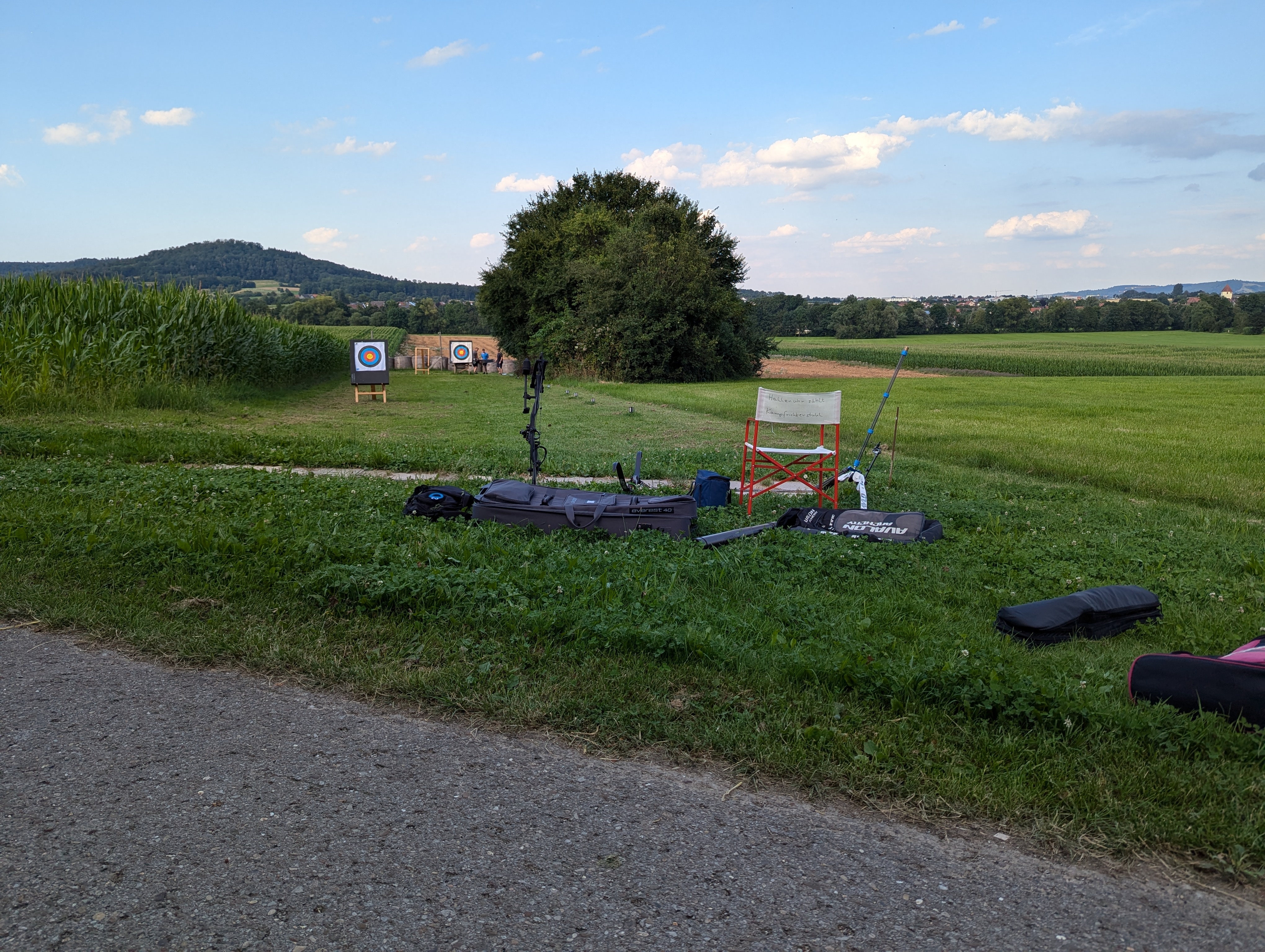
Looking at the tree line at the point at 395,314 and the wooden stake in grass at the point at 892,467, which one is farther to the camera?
the tree line at the point at 395,314

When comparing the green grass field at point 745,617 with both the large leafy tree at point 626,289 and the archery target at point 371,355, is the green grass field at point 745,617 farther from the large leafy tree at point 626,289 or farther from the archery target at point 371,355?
the large leafy tree at point 626,289

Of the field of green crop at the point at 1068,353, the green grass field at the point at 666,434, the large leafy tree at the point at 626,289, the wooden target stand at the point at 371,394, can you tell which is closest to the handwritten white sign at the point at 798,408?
the green grass field at the point at 666,434

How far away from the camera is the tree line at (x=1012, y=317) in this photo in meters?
65.8

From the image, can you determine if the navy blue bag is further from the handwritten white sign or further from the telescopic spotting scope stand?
the telescopic spotting scope stand

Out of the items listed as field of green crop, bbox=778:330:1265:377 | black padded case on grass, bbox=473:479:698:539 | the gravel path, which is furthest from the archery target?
field of green crop, bbox=778:330:1265:377

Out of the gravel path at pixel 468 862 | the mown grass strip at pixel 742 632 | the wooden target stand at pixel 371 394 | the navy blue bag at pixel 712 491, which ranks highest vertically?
the wooden target stand at pixel 371 394

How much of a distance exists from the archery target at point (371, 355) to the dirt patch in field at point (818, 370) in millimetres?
15666

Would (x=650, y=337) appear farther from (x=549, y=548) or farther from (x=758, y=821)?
(x=758, y=821)

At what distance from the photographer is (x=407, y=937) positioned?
1.86 metres

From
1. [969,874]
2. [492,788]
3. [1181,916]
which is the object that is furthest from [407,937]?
[1181,916]

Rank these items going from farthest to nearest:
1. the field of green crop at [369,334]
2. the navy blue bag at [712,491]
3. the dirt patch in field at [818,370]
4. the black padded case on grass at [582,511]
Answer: the dirt patch in field at [818,370] → the field of green crop at [369,334] → the navy blue bag at [712,491] → the black padded case on grass at [582,511]

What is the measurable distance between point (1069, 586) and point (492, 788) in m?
3.78

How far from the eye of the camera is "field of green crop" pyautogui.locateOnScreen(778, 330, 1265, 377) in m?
36.7

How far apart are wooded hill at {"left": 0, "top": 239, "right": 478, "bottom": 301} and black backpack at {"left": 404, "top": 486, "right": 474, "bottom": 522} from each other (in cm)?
1861
